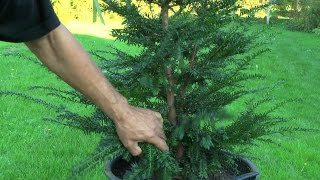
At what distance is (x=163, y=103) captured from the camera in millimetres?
2941

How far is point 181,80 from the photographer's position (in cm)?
289

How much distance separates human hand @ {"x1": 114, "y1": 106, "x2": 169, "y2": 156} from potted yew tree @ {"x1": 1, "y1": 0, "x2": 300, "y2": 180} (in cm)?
22

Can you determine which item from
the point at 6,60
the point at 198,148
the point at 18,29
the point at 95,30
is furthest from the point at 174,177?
the point at 95,30

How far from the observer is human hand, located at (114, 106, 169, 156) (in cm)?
223

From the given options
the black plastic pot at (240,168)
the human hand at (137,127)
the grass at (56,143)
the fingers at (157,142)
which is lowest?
the grass at (56,143)

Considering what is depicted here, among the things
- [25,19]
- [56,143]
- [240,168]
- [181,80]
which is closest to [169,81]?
→ [181,80]

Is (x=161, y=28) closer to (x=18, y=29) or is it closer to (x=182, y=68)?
(x=182, y=68)

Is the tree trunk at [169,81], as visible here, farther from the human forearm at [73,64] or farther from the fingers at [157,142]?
the human forearm at [73,64]

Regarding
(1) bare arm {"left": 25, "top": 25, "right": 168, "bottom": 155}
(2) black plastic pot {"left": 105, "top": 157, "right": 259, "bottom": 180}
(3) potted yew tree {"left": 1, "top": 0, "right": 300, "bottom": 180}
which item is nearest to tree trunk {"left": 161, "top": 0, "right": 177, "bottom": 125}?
(3) potted yew tree {"left": 1, "top": 0, "right": 300, "bottom": 180}

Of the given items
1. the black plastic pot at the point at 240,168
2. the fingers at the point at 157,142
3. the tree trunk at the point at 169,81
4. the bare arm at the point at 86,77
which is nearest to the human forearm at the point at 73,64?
the bare arm at the point at 86,77

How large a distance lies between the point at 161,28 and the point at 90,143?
3.15 meters

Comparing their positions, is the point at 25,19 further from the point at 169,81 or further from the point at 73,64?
the point at 169,81

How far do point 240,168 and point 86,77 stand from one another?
151 centimetres

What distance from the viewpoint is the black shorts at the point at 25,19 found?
1964mm
